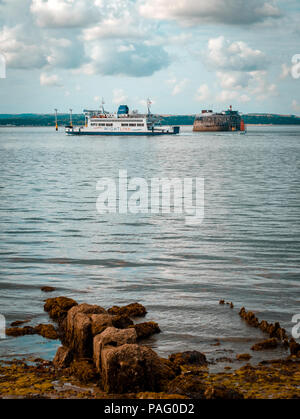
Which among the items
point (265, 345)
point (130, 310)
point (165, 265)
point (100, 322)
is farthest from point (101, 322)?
point (165, 265)

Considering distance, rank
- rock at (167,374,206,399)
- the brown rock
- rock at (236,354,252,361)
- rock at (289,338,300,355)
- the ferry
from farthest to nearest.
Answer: the ferry < the brown rock < rock at (289,338,300,355) < rock at (236,354,252,361) < rock at (167,374,206,399)

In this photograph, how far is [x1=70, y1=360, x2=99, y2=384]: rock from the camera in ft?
29.2

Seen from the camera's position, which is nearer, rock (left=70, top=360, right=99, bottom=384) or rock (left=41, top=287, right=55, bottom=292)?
rock (left=70, top=360, right=99, bottom=384)

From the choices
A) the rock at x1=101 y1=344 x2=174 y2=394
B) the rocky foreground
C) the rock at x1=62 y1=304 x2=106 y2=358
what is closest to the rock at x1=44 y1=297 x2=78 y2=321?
the rock at x1=62 y1=304 x2=106 y2=358

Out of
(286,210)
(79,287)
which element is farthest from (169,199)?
(79,287)

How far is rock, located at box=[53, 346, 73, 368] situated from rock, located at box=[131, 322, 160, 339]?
1.75 m

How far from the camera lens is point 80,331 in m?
10.1

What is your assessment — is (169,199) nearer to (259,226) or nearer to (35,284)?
(259,226)

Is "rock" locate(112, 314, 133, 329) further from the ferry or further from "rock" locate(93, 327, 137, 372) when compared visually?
the ferry

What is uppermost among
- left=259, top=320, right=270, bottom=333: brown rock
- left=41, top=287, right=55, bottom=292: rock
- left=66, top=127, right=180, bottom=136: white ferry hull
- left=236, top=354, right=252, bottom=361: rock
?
left=66, top=127, right=180, bottom=136: white ferry hull

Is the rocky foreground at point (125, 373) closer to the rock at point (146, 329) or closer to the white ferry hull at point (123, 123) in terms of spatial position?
the rock at point (146, 329)

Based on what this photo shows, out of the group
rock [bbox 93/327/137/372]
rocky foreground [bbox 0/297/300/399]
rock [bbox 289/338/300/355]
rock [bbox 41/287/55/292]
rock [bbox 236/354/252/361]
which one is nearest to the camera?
rocky foreground [bbox 0/297/300/399]

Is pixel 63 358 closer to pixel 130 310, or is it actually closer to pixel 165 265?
pixel 130 310

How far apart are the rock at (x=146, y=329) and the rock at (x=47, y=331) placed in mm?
1683
